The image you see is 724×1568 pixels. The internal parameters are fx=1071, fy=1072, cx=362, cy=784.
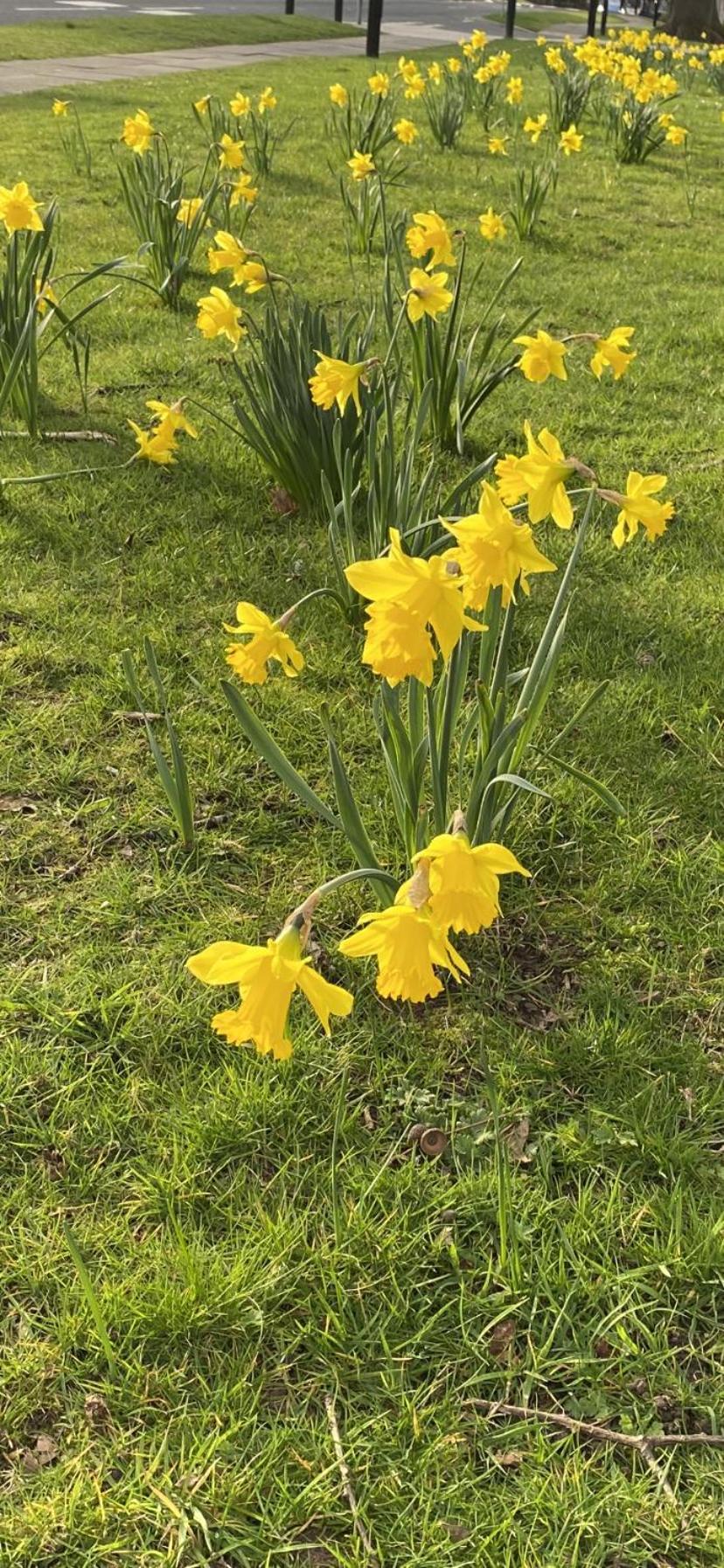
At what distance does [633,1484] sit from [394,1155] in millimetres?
534

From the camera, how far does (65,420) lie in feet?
12.5

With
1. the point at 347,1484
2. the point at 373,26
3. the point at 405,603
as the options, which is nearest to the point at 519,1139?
the point at 347,1484

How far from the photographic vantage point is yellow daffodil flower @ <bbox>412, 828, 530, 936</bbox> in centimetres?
127

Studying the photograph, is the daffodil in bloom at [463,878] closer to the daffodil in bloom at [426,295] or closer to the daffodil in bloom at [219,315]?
the daffodil in bloom at [426,295]

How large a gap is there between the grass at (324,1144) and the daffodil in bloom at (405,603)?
0.68 metres

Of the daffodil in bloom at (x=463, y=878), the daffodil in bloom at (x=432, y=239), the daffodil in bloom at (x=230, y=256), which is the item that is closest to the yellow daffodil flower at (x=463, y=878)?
the daffodil in bloom at (x=463, y=878)

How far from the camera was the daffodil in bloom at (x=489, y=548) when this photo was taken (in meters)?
1.40

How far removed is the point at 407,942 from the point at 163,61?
14.8 metres

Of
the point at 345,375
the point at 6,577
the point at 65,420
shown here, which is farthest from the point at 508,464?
the point at 65,420

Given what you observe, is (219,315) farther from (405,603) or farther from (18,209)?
(405,603)

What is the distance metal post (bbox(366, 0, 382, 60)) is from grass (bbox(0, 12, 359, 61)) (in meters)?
2.64

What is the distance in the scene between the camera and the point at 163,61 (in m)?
12.9

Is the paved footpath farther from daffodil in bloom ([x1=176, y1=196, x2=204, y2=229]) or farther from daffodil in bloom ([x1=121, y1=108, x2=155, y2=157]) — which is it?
daffodil in bloom ([x1=176, y1=196, x2=204, y2=229])

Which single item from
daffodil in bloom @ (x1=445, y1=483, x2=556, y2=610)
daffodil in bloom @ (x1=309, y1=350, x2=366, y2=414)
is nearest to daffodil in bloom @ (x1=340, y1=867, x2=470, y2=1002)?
daffodil in bloom @ (x1=445, y1=483, x2=556, y2=610)
